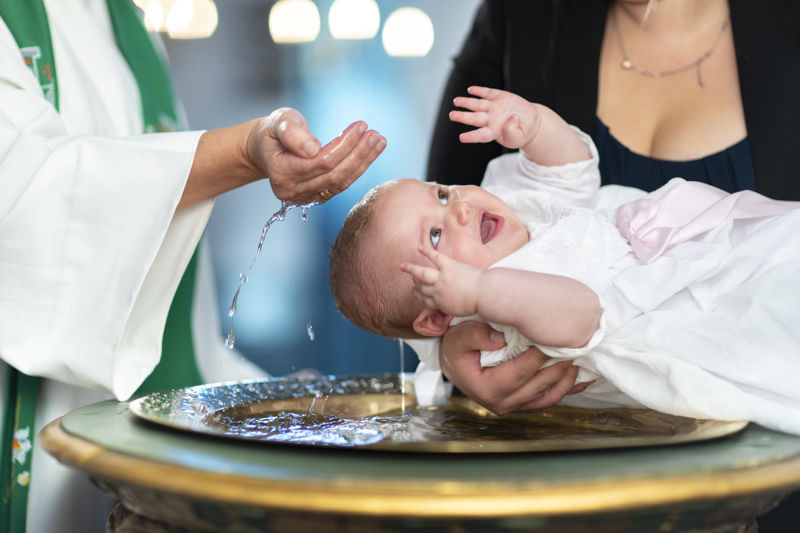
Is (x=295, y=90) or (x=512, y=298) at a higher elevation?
(x=512, y=298)

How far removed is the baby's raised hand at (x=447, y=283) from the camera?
41.8 inches

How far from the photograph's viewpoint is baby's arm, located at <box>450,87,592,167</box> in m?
1.35

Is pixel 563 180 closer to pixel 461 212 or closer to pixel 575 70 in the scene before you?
pixel 461 212

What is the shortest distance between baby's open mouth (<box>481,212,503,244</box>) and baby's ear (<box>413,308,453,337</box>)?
0.15m

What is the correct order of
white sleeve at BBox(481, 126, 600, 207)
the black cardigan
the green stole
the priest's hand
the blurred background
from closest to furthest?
1. the priest's hand
2. the green stole
3. white sleeve at BBox(481, 126, 600, 207)
4. the black cardigan
5. the blurred background

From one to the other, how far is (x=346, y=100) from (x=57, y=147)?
488 cm

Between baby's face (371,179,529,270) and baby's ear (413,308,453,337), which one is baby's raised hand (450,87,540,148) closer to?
baby's face (371,179,529,270)

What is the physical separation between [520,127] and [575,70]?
674 mm

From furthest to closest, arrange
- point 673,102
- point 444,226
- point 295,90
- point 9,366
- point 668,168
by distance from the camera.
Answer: point 295,90 < point 673,102 < point 668,168 < point 9,366 < point 444,226

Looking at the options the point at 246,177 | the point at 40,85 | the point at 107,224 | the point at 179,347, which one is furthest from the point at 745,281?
the point at 40,85

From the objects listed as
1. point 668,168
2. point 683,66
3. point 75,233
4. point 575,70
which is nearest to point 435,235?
point 75,233

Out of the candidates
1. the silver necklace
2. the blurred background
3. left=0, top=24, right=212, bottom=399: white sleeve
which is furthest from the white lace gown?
the blurred background

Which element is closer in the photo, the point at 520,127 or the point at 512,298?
the point at 512,298

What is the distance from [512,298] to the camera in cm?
109
